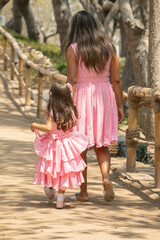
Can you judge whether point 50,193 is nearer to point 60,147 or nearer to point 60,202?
point 60,202

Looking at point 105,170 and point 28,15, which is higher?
point 28,15

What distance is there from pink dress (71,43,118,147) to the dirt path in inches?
24.8

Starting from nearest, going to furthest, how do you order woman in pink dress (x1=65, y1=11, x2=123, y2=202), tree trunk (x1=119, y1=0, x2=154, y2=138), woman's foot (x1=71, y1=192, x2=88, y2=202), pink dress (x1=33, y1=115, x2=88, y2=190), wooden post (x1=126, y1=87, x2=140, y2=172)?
pink dress (x1=33, y1=115, x2=88, y2=190)
woman in pink dress (x1=65, y1=11, x2=123, y2=202)
woman's foot (x1=71, y1=192, x2=88, y2=202)
wooden post (x1=126, y1=87, x2=140, y2=172)
tree trunk (x1=119, y1=0, x2=154, y2=138)

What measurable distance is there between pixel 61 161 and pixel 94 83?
77 cm

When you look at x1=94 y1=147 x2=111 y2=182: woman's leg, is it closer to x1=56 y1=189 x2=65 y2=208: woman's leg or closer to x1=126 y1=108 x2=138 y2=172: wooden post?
x1=56 y1=189 x2=65 y2=208: woman's leg

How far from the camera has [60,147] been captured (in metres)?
4.60

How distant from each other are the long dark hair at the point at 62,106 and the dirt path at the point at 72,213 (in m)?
0.73

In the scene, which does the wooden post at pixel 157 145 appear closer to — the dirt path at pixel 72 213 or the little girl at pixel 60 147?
the dirt path at pixel 72 213

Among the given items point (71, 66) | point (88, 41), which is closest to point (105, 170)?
point (71, 66)

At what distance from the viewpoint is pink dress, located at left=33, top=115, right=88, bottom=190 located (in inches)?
180

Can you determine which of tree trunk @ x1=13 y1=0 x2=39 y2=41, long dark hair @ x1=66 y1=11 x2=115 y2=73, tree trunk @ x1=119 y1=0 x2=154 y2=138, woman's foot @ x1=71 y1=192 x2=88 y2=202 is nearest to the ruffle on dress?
woman's foot @ x1=71 y1=192 x2=88 y2=202

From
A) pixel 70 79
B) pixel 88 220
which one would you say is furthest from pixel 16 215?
pixel 70 79

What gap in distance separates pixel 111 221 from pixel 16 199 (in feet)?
3.51

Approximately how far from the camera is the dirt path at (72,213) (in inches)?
150
